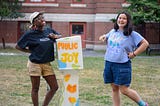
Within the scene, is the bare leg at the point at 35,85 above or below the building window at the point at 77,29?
above

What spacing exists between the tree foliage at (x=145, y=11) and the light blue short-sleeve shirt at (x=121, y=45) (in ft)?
51.5

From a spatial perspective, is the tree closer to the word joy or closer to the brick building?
the brick building

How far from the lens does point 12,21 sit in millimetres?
27438

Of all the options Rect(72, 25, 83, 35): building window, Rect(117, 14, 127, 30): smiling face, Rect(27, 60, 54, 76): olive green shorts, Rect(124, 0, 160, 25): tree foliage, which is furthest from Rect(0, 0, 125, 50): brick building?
Rect(117, 14, 127, 30): smiling face

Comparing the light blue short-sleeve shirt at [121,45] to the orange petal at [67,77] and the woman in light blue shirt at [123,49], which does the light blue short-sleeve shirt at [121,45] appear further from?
the orange petal at [67,77]

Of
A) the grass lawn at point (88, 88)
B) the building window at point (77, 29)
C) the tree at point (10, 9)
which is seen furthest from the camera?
the building window at point (77, 29)

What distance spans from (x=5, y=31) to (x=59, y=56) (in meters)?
22.0

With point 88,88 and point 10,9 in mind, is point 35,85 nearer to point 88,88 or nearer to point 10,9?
point 88,88

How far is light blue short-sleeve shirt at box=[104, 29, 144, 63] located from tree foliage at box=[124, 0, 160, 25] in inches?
618

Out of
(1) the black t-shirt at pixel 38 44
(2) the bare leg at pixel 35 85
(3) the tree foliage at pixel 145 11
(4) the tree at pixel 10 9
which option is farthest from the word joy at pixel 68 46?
(4) the tree at pixel 10 9

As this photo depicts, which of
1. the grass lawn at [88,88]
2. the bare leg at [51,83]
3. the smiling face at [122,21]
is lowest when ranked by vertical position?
the grass lawn at [88,88]

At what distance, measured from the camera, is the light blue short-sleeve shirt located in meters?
6.10

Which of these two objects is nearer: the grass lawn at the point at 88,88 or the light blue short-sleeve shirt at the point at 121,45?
the light blue short-sleeve shirt at the point at 121,45

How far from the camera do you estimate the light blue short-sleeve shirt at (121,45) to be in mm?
6098
